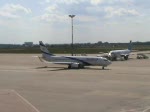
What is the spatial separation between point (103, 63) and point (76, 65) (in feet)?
17.7

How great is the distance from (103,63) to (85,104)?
44295 mm

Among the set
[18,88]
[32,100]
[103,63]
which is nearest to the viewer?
[32,100]

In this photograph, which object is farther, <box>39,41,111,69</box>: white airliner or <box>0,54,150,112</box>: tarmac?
<box>39,41,111,69</box>: white airliner

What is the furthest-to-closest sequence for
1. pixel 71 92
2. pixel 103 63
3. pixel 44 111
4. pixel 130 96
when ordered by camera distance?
pixel 103 63
pixel 71 92
pixel 130 96
pixel 44 111

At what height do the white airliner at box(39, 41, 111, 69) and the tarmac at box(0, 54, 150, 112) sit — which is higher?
the white airliner at box(39, 41, 111, 69)

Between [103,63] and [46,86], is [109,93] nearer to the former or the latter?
[46,86]

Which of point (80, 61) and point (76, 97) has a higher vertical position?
point (80, 61)

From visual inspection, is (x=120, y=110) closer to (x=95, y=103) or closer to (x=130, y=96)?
(x=95, y=103)

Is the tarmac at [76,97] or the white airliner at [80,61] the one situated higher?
the white airliner at [80,61]

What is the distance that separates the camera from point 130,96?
114 ft

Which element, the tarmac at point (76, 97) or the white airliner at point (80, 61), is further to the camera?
the white airliner at point (80, 61)

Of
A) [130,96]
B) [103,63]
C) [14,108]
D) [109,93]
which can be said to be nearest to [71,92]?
[109,93]

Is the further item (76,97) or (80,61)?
(80,61)

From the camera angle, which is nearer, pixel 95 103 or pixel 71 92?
pixel 95 103
